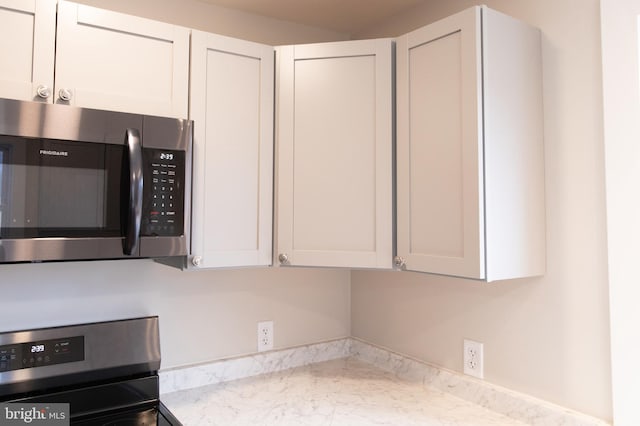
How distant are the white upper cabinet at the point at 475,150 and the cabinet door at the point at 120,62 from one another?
779mm

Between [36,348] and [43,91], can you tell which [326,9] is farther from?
[36,348]

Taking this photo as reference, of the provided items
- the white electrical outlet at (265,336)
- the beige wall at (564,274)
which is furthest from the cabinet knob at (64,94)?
the beige wall at (564,274)

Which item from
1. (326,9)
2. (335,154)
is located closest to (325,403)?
(335,154)

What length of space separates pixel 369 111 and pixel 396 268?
556 mm

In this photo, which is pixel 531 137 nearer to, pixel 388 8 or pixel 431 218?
pixel 431 218

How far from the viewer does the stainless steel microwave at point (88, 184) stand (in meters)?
1.18

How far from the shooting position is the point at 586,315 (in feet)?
4.32

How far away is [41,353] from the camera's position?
4.75ft

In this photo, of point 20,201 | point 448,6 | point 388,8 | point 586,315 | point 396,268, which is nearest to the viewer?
point 20,201

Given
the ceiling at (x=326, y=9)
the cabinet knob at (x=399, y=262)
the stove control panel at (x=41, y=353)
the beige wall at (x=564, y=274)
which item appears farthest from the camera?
the ceiling at (x=326, y=9)

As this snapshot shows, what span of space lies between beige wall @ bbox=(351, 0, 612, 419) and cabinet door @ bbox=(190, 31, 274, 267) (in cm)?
80

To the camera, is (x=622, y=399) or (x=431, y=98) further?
(x=431, y=98)

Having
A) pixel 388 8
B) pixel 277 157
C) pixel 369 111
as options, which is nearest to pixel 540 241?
pixel 369 111

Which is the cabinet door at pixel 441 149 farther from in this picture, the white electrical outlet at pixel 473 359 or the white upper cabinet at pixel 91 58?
the white upper cabinet at pixel 91 58
